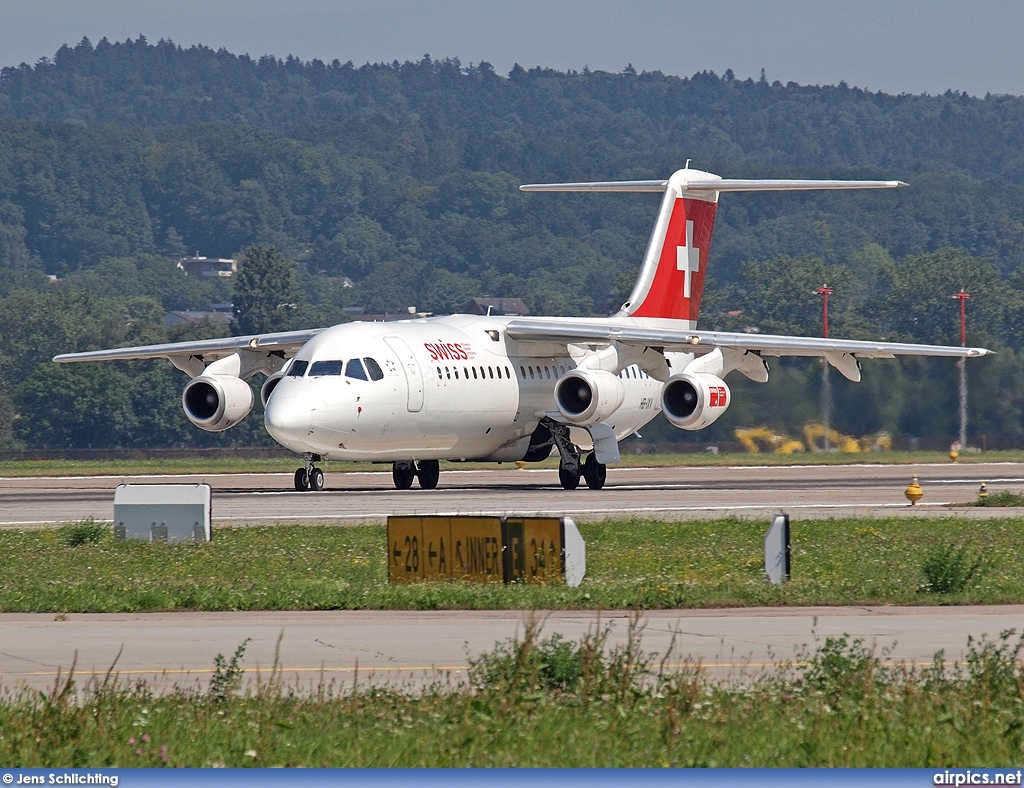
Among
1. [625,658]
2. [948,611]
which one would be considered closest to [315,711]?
[625,658]

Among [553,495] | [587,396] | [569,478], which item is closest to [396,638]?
[553,495]

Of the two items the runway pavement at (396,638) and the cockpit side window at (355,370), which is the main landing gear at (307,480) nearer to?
the cockpit side window at (355,370)

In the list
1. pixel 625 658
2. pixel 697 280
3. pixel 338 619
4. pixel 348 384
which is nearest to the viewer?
pixel 625 658

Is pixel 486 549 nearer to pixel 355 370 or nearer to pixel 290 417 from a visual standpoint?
pixel 290 417

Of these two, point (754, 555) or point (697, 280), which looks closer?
point (754, 555)

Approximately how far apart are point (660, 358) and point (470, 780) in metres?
30.2

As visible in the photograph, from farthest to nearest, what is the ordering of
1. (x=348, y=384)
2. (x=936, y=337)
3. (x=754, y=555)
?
(x=936, y=337) < (x=348, y=384) < (x=754, y=555)

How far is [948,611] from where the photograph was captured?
51.8 ft

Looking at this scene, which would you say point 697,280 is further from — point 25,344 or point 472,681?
point 25,344

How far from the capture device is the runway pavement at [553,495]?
28.3 meters

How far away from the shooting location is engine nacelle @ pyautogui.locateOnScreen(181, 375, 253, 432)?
3650 cm

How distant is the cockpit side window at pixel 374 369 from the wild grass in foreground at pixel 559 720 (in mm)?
21385
